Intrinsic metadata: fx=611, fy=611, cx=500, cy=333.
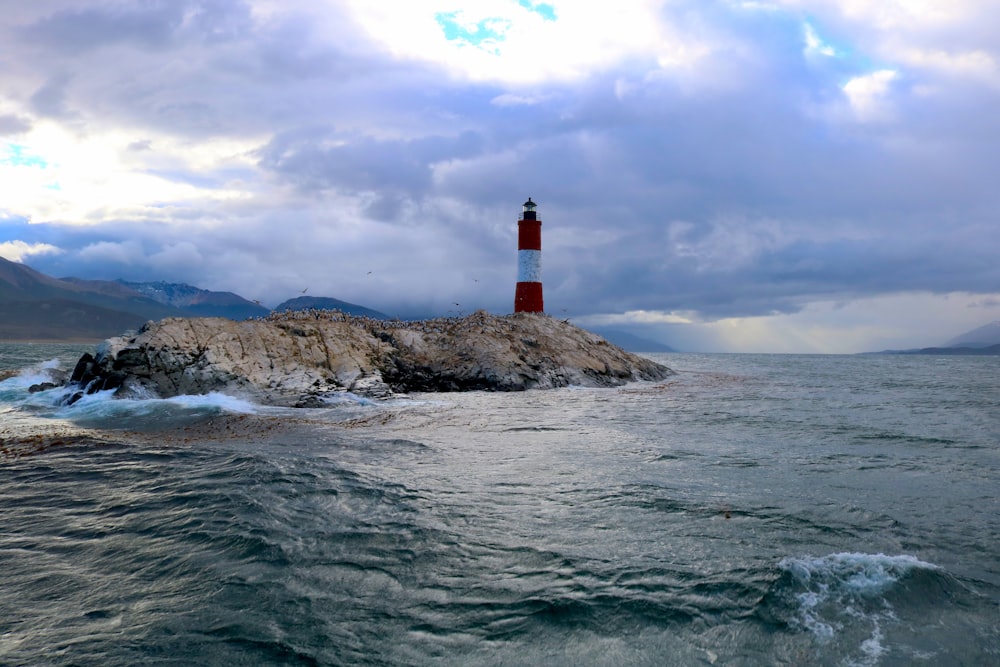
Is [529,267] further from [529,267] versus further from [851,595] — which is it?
[851,595]

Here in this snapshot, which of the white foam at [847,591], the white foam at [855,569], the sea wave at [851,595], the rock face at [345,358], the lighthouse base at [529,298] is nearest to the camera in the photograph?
the sea wave at [851,595]

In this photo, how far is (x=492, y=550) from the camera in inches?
309

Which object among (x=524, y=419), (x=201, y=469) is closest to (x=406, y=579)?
(x=201, y=469)

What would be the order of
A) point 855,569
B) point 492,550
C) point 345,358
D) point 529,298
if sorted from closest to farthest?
1. point 855,569
2. point 492,550
3. point 345,358
4. point 529,298

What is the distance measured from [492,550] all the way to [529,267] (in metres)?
39.3

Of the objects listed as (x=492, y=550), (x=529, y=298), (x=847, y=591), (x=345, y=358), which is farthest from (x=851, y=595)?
(x=529, y=298)

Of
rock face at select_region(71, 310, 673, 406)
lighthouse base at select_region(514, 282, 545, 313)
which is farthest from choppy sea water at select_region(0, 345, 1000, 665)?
lighthouse base at select_region(514, 282, 545, 313)

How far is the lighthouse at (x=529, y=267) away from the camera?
4584 cm

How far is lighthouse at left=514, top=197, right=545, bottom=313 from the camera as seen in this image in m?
45.8

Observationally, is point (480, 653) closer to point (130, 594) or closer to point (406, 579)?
point (406, 579)

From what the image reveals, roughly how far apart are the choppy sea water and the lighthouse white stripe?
30.4m

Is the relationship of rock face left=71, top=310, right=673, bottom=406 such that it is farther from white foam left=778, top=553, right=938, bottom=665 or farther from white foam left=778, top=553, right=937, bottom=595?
white foam left=778, top=553, right=938, bottom=665

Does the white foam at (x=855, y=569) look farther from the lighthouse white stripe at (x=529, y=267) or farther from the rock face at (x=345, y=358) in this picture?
the lighthouse white stripe at (x=529, y=267)

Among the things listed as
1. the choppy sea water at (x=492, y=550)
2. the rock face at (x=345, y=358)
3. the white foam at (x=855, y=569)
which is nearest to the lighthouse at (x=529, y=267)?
the rock face at (x=345, y=358)
